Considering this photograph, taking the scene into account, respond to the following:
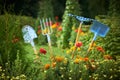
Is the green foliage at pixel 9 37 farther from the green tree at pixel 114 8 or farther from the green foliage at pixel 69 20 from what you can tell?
the green tree at pixel 114 8

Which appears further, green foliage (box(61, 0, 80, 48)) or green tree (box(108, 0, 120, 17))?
green tree (box(108, 0, 120, 17))

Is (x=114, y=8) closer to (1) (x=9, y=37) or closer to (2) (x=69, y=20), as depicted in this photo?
(2) (x=69, y=20)

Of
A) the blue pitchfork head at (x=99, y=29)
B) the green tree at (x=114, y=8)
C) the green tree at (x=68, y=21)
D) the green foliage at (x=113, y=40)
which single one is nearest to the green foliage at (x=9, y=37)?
the blue pitchfork head at (x=99, y=29)

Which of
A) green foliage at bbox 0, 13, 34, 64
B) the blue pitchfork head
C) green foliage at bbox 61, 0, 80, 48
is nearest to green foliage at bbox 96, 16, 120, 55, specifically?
the blue pitchfork head

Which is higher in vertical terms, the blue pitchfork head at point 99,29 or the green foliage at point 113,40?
the blue pitchfork head at point 99,29

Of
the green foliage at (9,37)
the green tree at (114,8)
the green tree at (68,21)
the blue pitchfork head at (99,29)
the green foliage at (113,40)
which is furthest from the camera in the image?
the green tree at (114,8)

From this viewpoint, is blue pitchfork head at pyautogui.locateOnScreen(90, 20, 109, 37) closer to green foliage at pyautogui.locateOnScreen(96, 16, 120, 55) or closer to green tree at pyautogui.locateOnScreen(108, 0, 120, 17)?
green foliage at pyautogui.locateOnScreen(96, 16, 120, 55)

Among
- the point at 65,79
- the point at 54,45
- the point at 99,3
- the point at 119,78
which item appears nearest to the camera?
the point at 65,79

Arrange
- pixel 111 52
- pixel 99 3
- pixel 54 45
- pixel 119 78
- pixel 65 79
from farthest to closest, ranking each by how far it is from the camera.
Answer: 1. pixel 99 3
2. pixel 54 45
3. pixel 111 52
4. pixel 119 78
5. pixel 65 79

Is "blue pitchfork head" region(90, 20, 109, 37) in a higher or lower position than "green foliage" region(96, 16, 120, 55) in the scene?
higher

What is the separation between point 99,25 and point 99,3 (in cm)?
1166

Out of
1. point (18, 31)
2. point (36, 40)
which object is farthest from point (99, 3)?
point (18, 31)

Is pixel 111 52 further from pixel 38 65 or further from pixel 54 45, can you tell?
pixel 54 45

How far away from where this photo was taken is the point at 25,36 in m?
7.15
